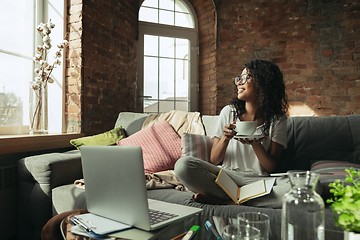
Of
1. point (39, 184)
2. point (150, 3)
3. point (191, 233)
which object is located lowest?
point (39, 184)

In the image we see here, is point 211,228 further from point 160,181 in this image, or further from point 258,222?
point 160,181

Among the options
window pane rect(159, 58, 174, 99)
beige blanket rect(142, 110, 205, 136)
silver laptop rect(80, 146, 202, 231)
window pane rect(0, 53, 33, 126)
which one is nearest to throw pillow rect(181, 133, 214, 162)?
beige blanket rect(142, 110, 205, 136)

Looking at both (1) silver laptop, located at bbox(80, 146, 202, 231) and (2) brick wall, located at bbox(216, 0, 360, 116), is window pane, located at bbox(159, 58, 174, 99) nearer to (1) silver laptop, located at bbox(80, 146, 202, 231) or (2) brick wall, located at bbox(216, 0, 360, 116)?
(2) brick wall, located at bbox(216, 0, 360, 116)

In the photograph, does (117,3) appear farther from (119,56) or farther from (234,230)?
(234,230)

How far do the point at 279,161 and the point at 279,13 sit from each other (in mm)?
2554

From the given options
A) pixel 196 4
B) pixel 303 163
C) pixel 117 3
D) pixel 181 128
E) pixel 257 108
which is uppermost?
pixel 196 4

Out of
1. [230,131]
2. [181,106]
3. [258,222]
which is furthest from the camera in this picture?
[181,106]

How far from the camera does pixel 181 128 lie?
2.12m

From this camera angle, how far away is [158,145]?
1942 mm

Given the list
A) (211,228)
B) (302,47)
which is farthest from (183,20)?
(211,228)

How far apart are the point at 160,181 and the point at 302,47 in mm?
2810

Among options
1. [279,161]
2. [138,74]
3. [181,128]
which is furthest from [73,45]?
[279,161]

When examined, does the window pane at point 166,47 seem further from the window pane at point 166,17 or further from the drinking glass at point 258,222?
the drinking glass at point 258,222

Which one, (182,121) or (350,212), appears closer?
(350,212)
